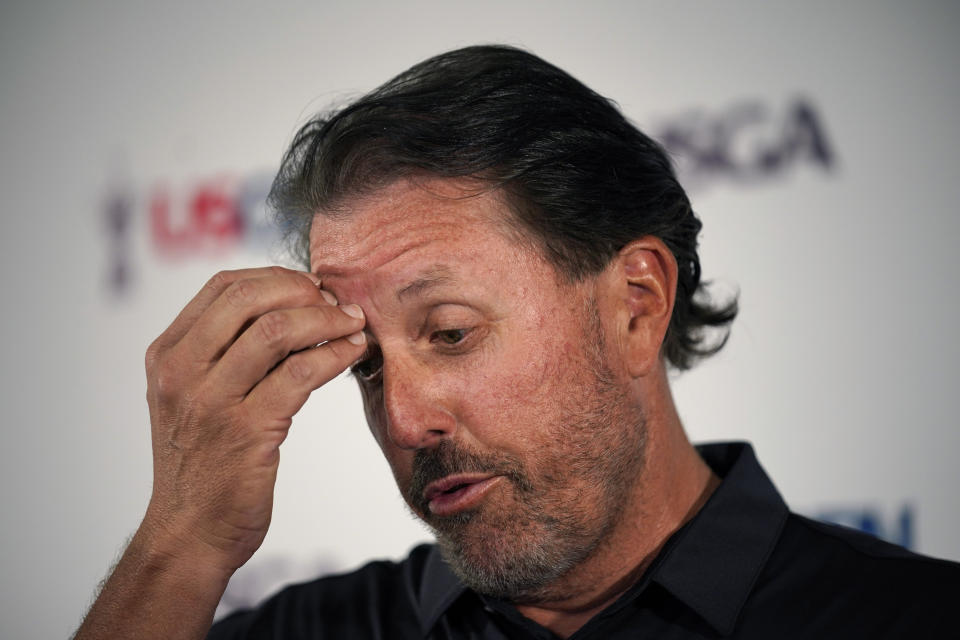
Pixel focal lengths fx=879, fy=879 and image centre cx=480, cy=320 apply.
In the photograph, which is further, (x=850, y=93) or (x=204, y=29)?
(x=204, y=29)

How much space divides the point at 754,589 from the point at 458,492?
515 millimetres

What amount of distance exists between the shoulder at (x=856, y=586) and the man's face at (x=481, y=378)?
0.31 meters

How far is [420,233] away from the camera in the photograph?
1.44 meters

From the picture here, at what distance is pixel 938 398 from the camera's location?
236 centimetres

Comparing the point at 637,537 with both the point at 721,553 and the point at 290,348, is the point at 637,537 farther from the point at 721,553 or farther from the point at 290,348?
the point at 290,348

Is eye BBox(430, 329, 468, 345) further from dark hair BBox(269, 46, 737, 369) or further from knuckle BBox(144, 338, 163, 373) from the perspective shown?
knuckle BBox(144, 338, 163, 373)

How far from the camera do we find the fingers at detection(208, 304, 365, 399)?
1.34 metres

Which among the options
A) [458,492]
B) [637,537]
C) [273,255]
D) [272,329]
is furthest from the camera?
[273,255]

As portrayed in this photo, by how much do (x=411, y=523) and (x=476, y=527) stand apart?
141 cm

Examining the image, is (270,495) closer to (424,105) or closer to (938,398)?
(424,105)

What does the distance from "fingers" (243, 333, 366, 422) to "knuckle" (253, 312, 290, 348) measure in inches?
2.2

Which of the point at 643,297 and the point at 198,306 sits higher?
the point at 198,306

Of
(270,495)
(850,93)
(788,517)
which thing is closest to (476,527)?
(270,495)

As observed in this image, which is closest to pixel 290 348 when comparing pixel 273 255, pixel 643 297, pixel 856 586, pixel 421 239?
pixel 421 239
